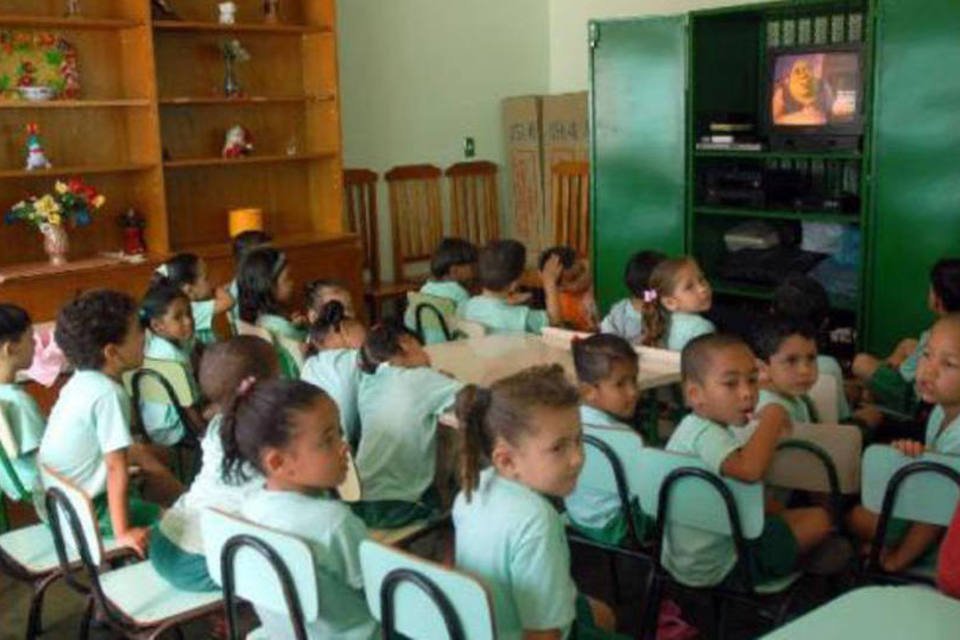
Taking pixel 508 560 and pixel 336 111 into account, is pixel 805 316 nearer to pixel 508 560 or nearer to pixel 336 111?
pixel 508 560

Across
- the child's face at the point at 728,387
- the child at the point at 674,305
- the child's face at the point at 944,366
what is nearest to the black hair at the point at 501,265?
the child at the point at 674,305

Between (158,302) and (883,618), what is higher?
(158,302)

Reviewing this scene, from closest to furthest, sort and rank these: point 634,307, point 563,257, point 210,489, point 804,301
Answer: point 210,489
point 804,301
point 634,307
point 563,257

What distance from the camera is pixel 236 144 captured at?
604 cm

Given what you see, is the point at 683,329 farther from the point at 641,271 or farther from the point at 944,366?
the point at 944,366

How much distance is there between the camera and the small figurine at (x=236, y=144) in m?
6.03

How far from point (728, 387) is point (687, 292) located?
4.38 feet

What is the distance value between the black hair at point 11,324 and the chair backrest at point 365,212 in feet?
11.7

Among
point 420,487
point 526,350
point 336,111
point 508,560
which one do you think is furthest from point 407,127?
point 508,560

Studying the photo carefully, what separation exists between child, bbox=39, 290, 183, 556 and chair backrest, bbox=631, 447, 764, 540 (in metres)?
1.16

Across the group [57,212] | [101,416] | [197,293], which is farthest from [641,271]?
[57,212]

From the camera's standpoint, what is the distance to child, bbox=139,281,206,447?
352 cm

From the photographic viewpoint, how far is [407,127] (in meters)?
6.92

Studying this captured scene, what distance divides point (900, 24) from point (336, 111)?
3.06 metres
